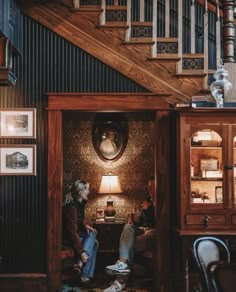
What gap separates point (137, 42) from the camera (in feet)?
21.2

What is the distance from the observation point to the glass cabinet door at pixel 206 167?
6.34 m

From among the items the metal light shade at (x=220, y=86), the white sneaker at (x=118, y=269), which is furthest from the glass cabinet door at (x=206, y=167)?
the white sneaker at (x=118, y=269)

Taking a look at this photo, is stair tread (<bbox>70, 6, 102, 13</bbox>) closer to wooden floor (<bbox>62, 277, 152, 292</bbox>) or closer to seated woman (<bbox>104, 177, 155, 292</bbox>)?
seated woman (<bbox>104, 177, 155, 292</bbox>)

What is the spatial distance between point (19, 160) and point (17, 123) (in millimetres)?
406

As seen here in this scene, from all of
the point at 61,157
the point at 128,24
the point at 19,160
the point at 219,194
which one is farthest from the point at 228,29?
the point at 19,160

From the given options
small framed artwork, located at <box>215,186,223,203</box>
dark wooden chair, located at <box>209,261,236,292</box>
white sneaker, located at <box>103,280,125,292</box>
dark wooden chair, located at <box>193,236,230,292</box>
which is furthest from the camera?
white sneaker, located at <box>103,280,125,292</box>

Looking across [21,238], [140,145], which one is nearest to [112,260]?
[140,145]

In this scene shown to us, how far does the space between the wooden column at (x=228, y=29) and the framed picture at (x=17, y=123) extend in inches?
87.9

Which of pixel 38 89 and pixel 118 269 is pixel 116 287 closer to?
pixel 118 269

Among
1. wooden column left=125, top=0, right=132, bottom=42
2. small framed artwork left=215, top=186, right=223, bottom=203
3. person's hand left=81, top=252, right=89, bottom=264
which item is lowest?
person's hand left=81, top=252, right=89, bottom=264

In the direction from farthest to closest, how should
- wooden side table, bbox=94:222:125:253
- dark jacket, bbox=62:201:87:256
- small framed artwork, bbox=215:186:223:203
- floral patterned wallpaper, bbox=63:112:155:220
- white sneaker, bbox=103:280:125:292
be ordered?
floral patterned wallpaper, bbox=63:112:155:220 < wooden side table, bbox=94:222:125:253 < dark jacket, bbox=62:201:87:256 < white sneaker, bbox=103:280:125:292 < small framed artwork, bbox=215:186:223:203

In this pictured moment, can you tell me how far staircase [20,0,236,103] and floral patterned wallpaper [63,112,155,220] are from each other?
2.23m

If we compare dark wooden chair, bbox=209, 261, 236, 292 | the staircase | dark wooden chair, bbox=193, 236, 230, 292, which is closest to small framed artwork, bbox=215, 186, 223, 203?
the staircase

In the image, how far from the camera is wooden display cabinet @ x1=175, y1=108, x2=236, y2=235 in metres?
6.26
